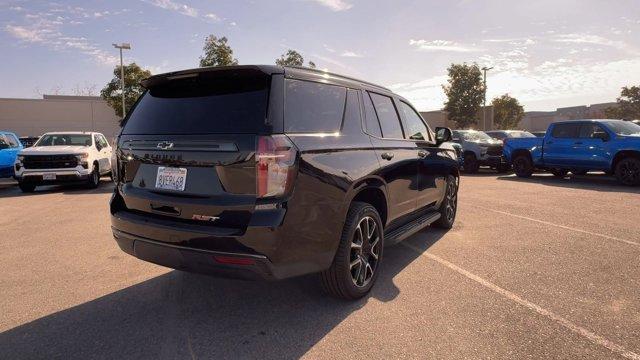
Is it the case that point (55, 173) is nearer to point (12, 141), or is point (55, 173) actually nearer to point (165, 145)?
point (12, 141)

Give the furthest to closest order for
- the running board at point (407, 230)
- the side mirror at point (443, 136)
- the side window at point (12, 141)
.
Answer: the side window at point (12, 141), the side mirror at point (443, 136), the running board at point (407, 230)

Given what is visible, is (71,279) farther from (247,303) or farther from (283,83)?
(283,83)

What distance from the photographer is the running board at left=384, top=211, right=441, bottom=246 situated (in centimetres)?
405

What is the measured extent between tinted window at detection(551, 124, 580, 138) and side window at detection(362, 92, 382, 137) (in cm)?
1129

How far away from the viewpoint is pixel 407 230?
4.38 metres

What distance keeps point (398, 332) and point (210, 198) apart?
63.7 inches

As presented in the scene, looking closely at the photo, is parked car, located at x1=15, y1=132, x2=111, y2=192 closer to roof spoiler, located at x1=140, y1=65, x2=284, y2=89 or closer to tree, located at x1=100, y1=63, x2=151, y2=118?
roof spoiler, located at x1=140, y1=65, x2=284, y2=89

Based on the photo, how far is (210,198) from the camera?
2.78 m

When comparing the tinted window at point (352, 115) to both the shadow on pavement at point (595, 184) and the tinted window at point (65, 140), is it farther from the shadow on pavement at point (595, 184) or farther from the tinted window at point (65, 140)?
the tinted window at point (65, 140)

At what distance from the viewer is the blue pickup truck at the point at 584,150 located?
444 inches

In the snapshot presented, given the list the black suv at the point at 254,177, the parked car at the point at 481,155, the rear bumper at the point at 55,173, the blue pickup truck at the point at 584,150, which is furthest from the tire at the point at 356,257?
the parked car at the point at 481,155

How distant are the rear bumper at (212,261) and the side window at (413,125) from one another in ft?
8.49

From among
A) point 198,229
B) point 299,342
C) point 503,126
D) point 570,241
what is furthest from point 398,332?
point 503,126

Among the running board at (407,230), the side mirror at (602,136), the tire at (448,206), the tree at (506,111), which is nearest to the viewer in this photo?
the running board at (407,230)
